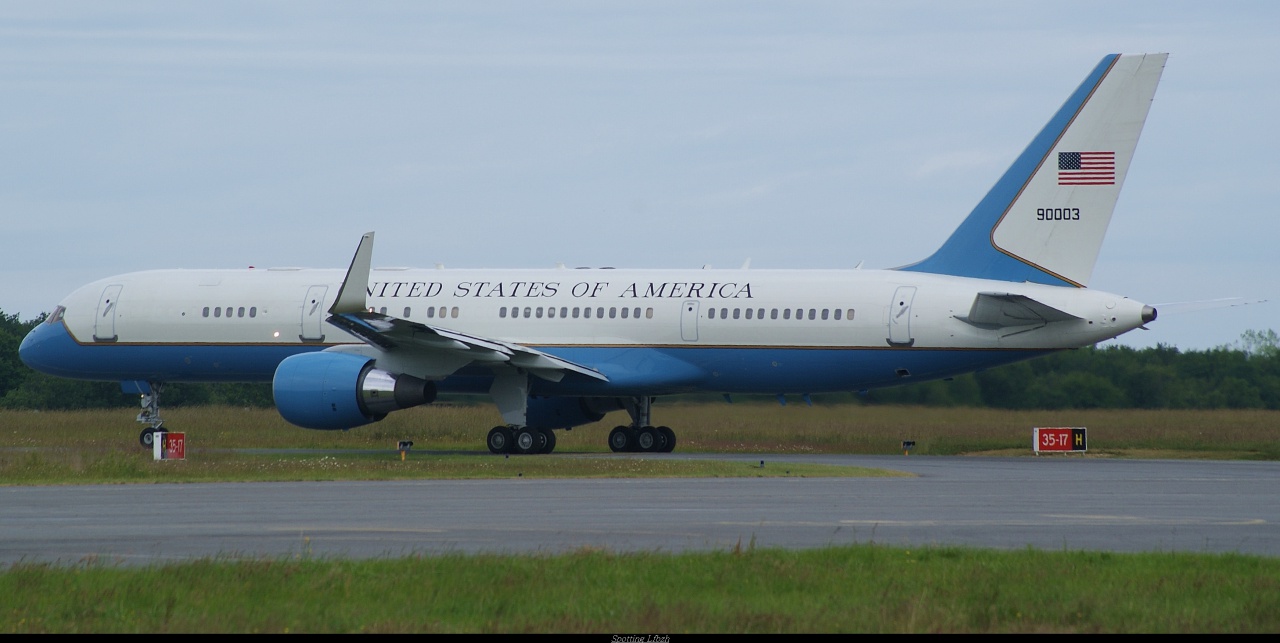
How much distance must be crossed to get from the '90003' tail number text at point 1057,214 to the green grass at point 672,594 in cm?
1883

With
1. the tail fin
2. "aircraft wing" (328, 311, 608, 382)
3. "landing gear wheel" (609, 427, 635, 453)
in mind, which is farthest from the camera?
"landing gear wheel" (609, 427, 635, 453)

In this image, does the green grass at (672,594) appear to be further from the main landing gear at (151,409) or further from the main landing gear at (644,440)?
the main landing gear at (151,409)

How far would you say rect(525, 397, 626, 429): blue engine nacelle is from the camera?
35.2 m

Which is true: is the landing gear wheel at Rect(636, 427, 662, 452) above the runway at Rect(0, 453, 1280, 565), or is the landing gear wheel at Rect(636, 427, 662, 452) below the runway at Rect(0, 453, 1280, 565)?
above

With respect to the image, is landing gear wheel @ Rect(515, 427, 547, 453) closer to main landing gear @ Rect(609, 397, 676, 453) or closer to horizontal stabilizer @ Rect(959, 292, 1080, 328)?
main landing gear @ Rect(609, 397, 676, 453)

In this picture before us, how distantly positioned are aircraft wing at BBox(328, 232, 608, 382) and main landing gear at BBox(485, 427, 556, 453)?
123 centimetres

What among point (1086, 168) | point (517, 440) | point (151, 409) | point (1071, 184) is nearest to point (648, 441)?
point (517, 440)

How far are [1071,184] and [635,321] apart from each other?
31.5ft

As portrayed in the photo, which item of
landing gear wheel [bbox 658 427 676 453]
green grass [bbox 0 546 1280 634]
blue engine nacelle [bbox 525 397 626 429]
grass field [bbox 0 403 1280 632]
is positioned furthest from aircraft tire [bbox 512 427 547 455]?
green grass [bbox 0 546 1280 634]

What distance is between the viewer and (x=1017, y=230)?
31.3m

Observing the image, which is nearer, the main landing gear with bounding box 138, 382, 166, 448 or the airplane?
the airplane

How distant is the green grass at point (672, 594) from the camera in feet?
31.6

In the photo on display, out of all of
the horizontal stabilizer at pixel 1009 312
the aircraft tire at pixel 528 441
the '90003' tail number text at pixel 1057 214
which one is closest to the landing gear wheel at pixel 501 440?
the aircraft tire at pixel 528 441
